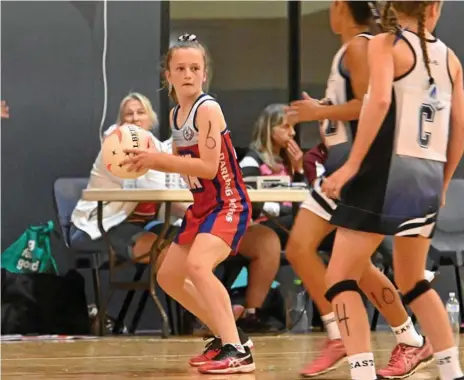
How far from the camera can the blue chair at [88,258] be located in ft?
18.3

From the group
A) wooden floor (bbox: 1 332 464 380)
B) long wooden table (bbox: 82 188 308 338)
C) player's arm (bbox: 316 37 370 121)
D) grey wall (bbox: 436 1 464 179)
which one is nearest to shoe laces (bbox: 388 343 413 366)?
wooden floor (bbox: 1 332 464 380)

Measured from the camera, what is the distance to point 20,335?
17.6 feet

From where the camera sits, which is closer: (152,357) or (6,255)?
(152,357)

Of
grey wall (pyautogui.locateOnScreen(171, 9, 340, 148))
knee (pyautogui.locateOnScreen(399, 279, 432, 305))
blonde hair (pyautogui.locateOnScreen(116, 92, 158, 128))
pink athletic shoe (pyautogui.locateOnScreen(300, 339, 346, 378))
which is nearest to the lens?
knee (pyautogui.locateOnScreen(399, 279, 432, 305))

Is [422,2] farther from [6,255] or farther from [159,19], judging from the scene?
→ [159,19]

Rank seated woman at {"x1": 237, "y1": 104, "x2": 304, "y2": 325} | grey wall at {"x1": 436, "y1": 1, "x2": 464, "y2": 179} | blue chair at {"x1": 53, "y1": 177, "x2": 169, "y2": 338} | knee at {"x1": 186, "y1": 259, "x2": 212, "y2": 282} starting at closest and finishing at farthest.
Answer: knee at {"x1": 186, "y1": 259, "x2": 212, "y2": 282}, blue chair at {"x1": 53, "y1": 177, "x2": 169, "y2": 338}, seated woman at {"x1": 237, "y1": 104, "x2": 304, "y2": 325}, grey wall at {"x1": 436, "y1": 1, "x2": 464, "y2": 179}

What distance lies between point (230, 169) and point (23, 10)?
143 inches

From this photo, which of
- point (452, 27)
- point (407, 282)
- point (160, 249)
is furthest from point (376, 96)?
point (452, 27)

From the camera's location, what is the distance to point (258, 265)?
5.55 meters

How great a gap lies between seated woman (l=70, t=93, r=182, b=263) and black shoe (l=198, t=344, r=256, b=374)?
214 cm

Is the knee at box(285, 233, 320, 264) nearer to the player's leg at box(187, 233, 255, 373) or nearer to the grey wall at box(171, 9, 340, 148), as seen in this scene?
the player's leg at box(187, 233, 255, 373)

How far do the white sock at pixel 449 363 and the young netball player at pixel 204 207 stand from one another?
0.87 meters

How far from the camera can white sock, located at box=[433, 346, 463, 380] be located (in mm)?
2674

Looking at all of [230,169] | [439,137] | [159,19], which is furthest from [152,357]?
[159,19]
